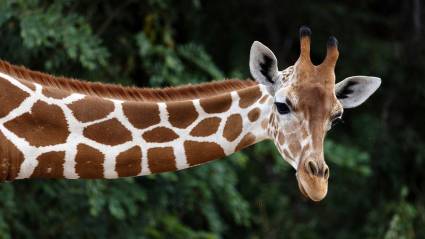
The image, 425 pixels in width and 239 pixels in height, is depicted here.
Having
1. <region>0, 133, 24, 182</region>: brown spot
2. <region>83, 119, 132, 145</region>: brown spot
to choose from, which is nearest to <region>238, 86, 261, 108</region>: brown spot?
<region>83, 119, 132, 145</region>: brown spot

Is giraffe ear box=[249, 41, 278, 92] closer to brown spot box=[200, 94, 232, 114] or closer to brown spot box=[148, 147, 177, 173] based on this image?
brown spot box=[200, 94, 232, 114]

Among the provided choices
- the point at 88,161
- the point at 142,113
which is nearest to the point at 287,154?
the point at 142,113

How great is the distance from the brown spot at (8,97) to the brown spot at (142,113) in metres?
0.51

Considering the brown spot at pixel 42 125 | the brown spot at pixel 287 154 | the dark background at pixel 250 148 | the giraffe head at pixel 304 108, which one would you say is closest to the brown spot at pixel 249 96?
the giraffe head at pixel 304 108

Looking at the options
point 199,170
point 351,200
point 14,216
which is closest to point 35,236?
point 14,216

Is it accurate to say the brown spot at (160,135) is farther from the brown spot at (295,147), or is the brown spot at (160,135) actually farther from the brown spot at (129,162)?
the brown spot at (295,147)

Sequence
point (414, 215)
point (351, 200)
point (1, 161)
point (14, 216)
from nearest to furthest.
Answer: point (1, 161) → point (14, 216) → point (414, 215) → point (351, 200)

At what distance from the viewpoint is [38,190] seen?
860cm

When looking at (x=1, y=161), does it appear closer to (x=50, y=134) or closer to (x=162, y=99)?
(x=50, y=134)

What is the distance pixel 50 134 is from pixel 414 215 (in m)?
5.30

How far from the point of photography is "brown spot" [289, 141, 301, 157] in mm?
4953

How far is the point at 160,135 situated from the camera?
5.16 metres

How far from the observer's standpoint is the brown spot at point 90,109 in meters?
5.03

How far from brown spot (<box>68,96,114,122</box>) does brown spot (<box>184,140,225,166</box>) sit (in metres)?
0.44
